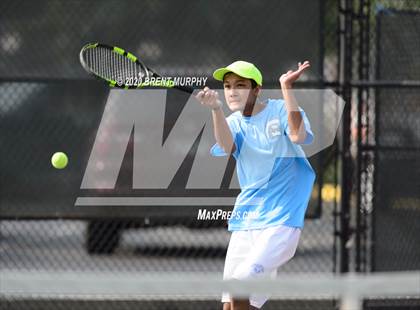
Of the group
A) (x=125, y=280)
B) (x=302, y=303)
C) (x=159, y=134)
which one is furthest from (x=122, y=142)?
(x=125, y=280)

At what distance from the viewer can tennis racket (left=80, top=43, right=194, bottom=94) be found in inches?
226

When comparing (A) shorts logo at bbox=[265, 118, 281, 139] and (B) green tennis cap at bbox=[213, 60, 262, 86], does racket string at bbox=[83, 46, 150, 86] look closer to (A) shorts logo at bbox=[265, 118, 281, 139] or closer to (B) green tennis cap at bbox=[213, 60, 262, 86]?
(B) green tennis cap at bbox=[213, 60, 262, 86]

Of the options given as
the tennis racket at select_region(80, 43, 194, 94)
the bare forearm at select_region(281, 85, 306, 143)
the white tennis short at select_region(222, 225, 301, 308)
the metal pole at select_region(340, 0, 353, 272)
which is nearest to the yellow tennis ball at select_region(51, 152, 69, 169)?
the tennis racket at select_region(80, 43, 194, 94)

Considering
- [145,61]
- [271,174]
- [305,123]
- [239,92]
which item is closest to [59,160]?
[145,61]

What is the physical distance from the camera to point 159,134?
6.88 metres

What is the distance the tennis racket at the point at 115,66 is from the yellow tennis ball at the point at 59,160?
950 millimetres

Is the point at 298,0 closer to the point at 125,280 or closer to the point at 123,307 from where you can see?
the point at 123,307

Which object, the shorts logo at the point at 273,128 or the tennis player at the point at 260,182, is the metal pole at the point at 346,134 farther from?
the shorts logo at the point at 273,128

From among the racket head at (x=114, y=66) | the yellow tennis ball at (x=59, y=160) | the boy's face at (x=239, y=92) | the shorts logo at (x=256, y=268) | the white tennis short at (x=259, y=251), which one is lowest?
the shorts logo at (x=256, y=268)

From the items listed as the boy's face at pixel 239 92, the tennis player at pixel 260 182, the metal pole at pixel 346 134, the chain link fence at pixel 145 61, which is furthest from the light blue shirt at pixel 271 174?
the metal pole at pixel 346 134

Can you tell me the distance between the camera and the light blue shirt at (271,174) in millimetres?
5168

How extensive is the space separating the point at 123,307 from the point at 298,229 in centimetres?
232

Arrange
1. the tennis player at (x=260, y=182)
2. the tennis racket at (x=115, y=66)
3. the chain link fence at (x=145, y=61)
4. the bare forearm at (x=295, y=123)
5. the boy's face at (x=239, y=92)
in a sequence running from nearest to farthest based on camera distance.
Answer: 1. the bare forearm at (x=295, y=123)
2. the tennis player at (x=260, y=182)
3. the boy's face at (x=239, y=92)
4. the tennis racket at (x=115, y=66)
5. the chain link fence at (x=145, y=61)

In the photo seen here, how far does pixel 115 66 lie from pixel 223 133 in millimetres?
1121
